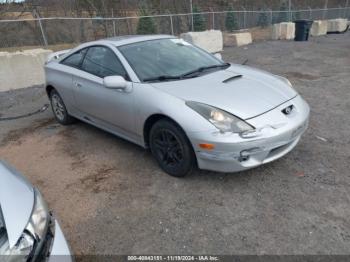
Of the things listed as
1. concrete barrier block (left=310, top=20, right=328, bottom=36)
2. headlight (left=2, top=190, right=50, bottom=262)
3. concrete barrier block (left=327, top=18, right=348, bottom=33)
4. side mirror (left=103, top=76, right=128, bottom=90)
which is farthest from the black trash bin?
headlight (left=2, top=190, right=50, bottom=262)

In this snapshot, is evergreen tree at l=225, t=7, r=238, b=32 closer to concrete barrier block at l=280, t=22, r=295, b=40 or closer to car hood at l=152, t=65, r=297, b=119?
concrete barrier block at l=280, t=22, r=295, b=40

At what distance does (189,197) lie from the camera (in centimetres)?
332

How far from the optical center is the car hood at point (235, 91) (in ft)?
10.8

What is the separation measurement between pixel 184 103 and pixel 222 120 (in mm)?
443

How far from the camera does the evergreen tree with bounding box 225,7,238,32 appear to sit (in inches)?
778

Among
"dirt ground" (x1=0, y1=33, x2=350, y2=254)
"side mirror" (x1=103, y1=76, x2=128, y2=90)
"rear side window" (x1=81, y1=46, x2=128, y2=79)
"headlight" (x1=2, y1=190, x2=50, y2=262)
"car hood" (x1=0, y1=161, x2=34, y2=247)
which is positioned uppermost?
"rear side window" (x1=81, y1=46, x2=128, y2=79)

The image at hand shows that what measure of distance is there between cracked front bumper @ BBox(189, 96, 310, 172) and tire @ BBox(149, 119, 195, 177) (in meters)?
0.13

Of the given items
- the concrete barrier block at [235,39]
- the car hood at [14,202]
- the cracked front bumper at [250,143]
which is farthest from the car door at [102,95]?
the concrete barrier block at [235,39]

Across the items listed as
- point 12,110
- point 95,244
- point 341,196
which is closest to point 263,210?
point 341,196

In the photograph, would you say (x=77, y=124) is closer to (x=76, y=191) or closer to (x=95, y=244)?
(x=76, y=191)

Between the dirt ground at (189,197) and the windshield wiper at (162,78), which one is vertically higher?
the windshield wiper at (162,78)

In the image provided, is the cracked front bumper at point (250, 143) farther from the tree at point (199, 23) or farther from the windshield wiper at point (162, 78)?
the tree at point (199, 23)

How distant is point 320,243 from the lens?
2.61 metres

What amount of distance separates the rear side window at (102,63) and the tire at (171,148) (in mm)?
856
